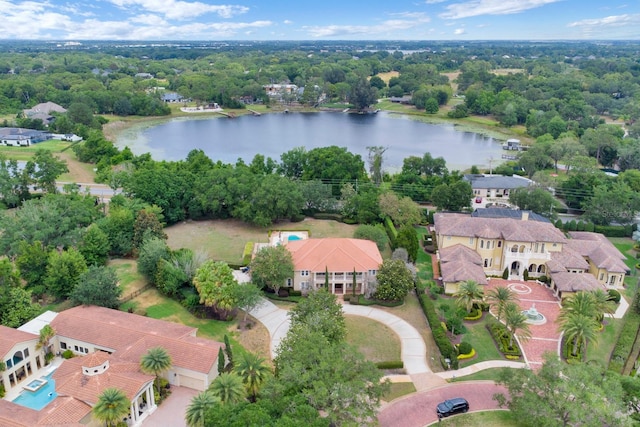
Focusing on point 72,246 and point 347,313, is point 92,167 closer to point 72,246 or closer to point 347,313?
point 72,246

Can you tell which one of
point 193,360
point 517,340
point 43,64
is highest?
point 43,64

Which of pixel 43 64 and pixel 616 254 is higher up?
pixel 43 64

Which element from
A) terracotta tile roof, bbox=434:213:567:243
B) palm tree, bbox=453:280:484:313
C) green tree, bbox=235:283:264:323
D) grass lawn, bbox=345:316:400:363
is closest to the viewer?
grass lawn, bbox=345:316:400:363

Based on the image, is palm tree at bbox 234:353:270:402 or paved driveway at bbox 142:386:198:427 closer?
palm tree at bbox 234:353:270:402

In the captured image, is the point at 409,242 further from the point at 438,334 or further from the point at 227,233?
the point at 227,233

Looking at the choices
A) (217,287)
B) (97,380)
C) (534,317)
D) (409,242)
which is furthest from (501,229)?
(97,380)

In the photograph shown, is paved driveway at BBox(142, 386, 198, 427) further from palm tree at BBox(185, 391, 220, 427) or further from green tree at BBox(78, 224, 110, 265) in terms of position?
green tree at BBox(78, 224, 110, 265)

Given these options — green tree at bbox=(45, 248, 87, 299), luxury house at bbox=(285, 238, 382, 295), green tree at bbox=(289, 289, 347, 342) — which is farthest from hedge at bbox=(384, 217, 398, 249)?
green tree at bbox=(45, 248, 87, 299)

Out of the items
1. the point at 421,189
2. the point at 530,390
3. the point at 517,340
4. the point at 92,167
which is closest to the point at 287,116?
the point at 92,167
